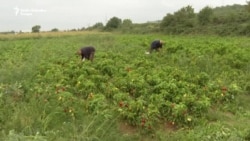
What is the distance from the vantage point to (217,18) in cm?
3300

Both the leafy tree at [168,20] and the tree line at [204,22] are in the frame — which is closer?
the tree line at [204,22]

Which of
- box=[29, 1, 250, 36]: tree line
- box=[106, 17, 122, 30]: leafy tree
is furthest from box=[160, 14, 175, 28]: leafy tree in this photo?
box=[106, 17, 122, 30]: leafy tree

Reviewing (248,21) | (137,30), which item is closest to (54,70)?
(248,21)

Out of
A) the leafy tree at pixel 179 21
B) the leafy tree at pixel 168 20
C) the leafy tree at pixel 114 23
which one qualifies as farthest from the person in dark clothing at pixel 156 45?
the leafy tree at pixel 114 23

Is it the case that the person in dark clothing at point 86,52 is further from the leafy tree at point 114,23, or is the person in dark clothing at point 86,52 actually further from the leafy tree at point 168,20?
the leafy tree at point 114,23

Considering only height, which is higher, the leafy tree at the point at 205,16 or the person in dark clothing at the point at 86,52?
the leafy tree at the point at 205,16

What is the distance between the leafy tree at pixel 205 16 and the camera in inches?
1323

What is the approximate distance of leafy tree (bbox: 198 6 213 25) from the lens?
33.6 m

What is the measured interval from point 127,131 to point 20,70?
12.2 ft

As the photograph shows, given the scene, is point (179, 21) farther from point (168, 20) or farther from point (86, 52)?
point (86, 52)

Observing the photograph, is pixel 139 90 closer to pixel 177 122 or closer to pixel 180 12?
pixel 177 122

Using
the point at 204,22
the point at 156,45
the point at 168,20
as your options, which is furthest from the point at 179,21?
the point at 156,45

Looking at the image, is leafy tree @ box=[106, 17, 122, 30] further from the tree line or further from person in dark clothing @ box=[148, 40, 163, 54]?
person in dark clothing @ box=[148, 40, 163, 54]

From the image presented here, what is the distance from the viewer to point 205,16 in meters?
33.7
